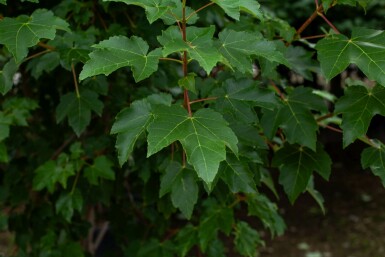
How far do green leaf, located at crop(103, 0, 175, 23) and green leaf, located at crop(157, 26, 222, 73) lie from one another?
0.22 ft

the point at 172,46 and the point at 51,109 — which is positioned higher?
the point at 172,46

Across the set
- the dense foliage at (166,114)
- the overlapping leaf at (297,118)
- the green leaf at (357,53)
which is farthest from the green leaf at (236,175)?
the green leaf at (357,53)

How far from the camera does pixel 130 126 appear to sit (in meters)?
1.45

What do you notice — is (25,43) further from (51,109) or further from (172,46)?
(51,109)

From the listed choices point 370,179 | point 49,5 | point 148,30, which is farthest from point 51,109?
point 370,179

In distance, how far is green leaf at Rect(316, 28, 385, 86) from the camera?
1.45 meters

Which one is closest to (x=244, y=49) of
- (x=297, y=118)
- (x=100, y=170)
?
(x=297, y=118)

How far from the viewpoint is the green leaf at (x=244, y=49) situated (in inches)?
58.0

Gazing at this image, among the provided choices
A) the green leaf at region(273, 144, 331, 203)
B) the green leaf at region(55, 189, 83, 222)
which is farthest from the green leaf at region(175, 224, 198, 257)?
the green leaf at region(273, 144, 331, 203)

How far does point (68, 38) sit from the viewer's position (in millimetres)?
1864

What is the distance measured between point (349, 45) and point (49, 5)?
1308mm

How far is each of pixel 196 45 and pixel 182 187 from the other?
1.54ft

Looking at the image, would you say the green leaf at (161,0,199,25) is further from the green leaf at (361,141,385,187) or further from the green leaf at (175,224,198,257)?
the green leaf at (175,224,198,257)

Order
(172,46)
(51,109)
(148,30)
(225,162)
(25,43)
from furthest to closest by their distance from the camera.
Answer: (51,109) → (148,30) → (225,162) → (25,43) → (172,46)
